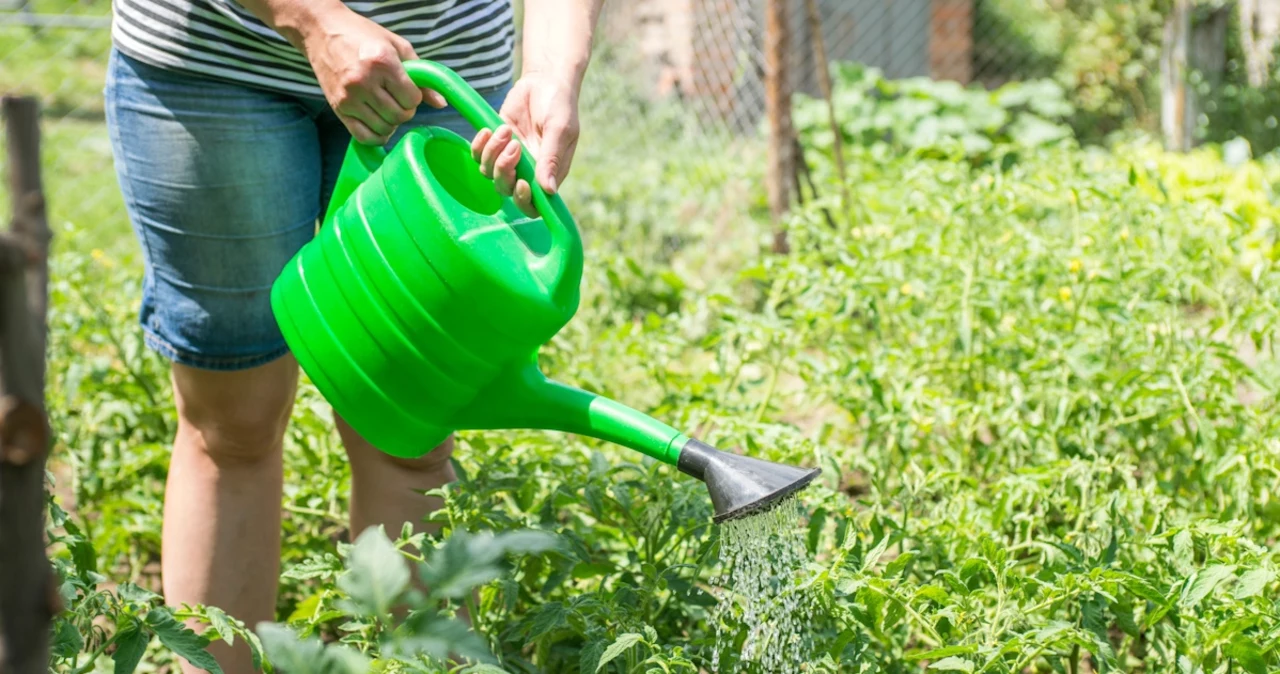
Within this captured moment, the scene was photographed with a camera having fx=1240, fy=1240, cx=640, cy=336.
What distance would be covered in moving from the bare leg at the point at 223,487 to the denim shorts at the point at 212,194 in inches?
1.7

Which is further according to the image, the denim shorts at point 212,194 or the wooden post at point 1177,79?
the wooden post at point 1177,79

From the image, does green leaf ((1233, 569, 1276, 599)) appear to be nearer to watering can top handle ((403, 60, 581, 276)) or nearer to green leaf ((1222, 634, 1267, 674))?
green leaf ((1222, 634, 1267, 674))

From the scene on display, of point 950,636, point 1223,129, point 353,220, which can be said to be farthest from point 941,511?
point 1223,129

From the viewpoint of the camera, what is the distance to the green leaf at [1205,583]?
1.41m

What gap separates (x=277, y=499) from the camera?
168 centimetres

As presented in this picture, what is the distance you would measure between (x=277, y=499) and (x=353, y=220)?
1.74 ft

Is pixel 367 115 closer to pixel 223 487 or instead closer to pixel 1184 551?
pixel 223 487

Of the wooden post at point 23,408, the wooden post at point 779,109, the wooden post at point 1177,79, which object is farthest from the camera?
the wooden post at point 1177,79

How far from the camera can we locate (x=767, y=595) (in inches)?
57.6

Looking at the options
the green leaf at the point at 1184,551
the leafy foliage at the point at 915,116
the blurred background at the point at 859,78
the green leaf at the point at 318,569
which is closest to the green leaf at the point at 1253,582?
the green leaf at the point at 1184,551

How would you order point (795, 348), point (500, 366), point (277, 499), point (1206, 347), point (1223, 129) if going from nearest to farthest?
1. point (500, 366)
2. point (277, 499)
3. point (1206, 347)
4. point (795, 348)
5. point (1223, 129)

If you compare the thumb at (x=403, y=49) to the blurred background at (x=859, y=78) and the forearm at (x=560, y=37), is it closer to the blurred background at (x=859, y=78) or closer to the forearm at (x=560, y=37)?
the forearm at (x=560, y=37)

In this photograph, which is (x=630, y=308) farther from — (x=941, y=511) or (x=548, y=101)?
(x=548, y=101)

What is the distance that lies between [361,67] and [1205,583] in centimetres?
110
